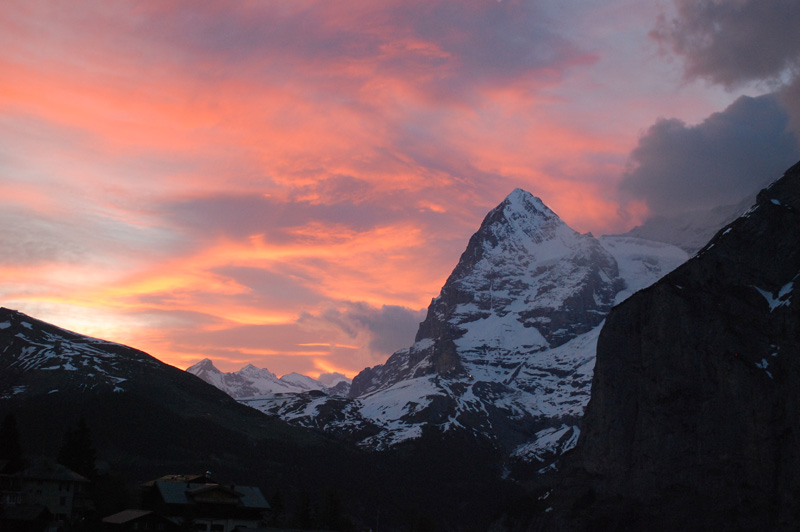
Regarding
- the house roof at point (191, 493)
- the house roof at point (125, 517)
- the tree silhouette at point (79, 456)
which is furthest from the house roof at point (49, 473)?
the tree silhouette at point (79, 456)

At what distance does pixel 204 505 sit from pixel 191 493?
8.48 ft

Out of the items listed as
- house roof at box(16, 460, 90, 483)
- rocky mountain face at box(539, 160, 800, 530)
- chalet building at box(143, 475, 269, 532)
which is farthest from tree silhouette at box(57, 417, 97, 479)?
rocky mountain face at box(539, 160, 800, 530)

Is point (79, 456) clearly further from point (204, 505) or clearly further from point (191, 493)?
point (204, 505)

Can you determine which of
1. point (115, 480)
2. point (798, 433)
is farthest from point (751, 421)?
point (115, 480)

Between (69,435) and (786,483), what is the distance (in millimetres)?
131855

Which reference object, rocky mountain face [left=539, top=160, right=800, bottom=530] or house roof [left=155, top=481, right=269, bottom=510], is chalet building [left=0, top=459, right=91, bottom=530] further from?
rocky mountain face [left=539, top=160, right=800, bottom=530]

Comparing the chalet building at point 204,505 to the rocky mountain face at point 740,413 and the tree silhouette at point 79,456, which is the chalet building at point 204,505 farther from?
the rocky mountain face at point 740,413

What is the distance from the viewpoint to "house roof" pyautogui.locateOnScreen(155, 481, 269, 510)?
132375mm

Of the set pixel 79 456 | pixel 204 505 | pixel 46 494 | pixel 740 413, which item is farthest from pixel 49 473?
pixel 740 413

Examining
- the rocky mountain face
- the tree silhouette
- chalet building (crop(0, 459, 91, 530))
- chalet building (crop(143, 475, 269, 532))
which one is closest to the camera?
chalet building (crop(0, 459, 91, 530))

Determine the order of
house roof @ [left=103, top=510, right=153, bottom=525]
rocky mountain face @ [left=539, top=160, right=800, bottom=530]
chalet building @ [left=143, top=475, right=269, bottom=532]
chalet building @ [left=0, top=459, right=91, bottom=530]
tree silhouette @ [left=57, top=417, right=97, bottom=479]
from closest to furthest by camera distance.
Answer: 1. house roof @ [left=103, top=510, right=153, bottom=525]
2. chalet building @ [left=0, top=459, right=91, bottom=530]
3. chalet building @ [left=143, top=475, right=269, bottom=532]
4. tree silhouette @ [left=57, top=417, right=97, bottom=479]
5. rocky mountain face @ [left=539, top=160, right=800, bottom=530]

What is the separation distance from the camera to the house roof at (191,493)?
132m

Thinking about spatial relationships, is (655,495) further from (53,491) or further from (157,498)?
(53,491)

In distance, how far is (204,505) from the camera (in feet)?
435
